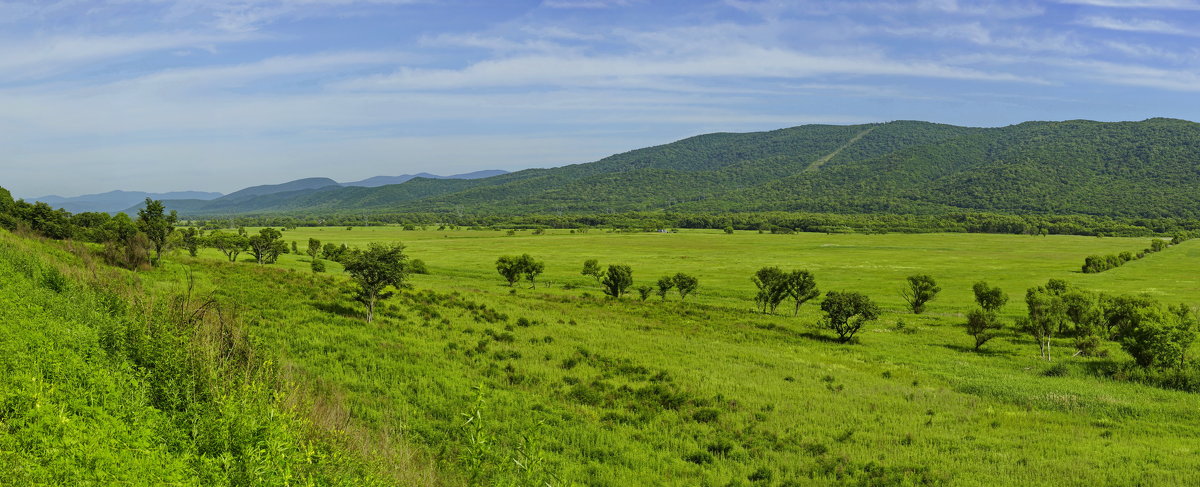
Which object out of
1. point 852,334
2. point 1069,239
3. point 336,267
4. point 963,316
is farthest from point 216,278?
point 1069,239

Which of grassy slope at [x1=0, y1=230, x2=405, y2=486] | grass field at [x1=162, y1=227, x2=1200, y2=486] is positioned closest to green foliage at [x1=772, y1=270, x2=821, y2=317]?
grass field at [x1=162, y1=227, x2=1200, y2=486]

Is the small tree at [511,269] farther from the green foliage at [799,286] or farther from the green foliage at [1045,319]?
the green foliage at [1045,319]

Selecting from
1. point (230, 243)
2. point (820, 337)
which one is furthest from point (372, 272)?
point (230, 243)

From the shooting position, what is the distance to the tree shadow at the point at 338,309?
32438 millimetres

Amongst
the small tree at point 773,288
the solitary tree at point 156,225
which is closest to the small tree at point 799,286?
the small tree at point 773,288

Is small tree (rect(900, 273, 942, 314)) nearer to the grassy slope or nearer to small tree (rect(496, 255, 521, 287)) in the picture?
small tree (rect(496, 255, 521, 287))

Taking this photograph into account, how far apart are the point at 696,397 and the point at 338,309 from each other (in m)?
22.1

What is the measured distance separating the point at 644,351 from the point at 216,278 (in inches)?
1116

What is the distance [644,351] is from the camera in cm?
3272

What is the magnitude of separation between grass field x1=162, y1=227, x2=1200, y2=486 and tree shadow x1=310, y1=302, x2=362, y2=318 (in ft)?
0.87

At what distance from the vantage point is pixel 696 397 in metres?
23.2

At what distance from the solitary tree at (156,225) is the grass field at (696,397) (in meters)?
1.85

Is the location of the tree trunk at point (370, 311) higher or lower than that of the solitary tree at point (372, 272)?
lower

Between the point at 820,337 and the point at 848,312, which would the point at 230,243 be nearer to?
the point at 820,337
